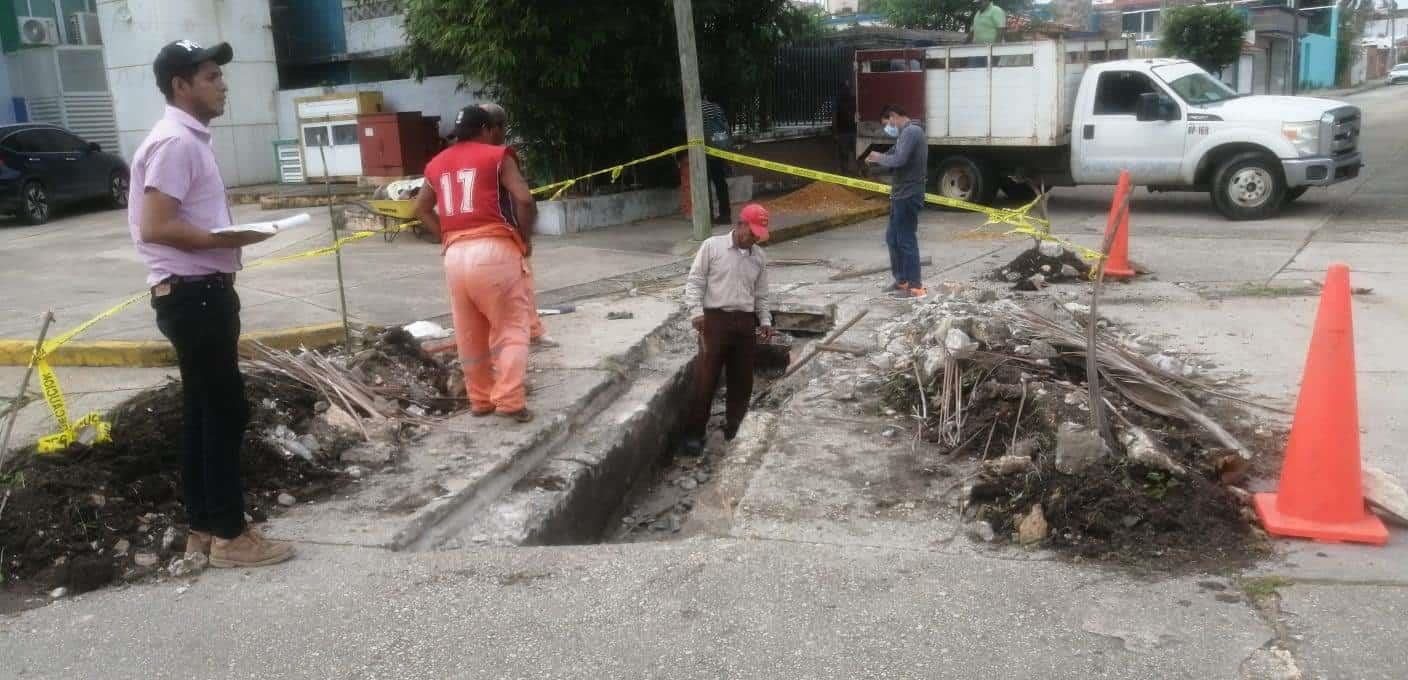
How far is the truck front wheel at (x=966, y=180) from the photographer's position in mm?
15023

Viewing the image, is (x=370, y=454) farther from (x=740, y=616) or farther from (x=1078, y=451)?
(x=1078, y=451)

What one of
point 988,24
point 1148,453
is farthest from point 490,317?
point 988,24

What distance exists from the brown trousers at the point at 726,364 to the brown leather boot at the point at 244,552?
341 centimetres

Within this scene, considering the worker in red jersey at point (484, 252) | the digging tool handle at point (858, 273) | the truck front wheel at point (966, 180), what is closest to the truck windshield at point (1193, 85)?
the truck front wheel at point (966, 180)

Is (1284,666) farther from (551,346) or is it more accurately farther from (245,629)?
(551,346)

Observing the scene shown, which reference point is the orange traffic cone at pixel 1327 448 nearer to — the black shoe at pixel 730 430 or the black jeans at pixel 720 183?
the black shoe at pixel 730 430

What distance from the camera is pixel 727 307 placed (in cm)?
694

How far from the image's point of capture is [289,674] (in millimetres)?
3398

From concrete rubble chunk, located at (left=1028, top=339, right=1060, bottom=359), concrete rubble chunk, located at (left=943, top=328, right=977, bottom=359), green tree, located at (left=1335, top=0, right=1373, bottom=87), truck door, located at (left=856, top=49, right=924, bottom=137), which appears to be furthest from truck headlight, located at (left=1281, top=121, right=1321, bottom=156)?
green tree, located at (left=1335, top=0, right=1373, bottom=87)

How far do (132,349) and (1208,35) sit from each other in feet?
85.7

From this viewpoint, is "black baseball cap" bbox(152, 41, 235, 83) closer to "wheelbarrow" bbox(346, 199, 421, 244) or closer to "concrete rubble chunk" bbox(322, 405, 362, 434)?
"concrete rubble chunk" bbox(322, 405, 362, 434)

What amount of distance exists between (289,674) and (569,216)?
10.1 m

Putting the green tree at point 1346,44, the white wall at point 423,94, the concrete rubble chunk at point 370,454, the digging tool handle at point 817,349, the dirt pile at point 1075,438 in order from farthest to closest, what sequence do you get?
the green tree at point 1346,44
the white wall at point 423,94
the digging tool handle at point 817,349
the concrete rubble chunk at point 370,454
the dirt pile at point 1075,438

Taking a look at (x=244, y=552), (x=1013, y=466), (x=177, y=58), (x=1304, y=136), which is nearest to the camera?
(x=177, y=58)
